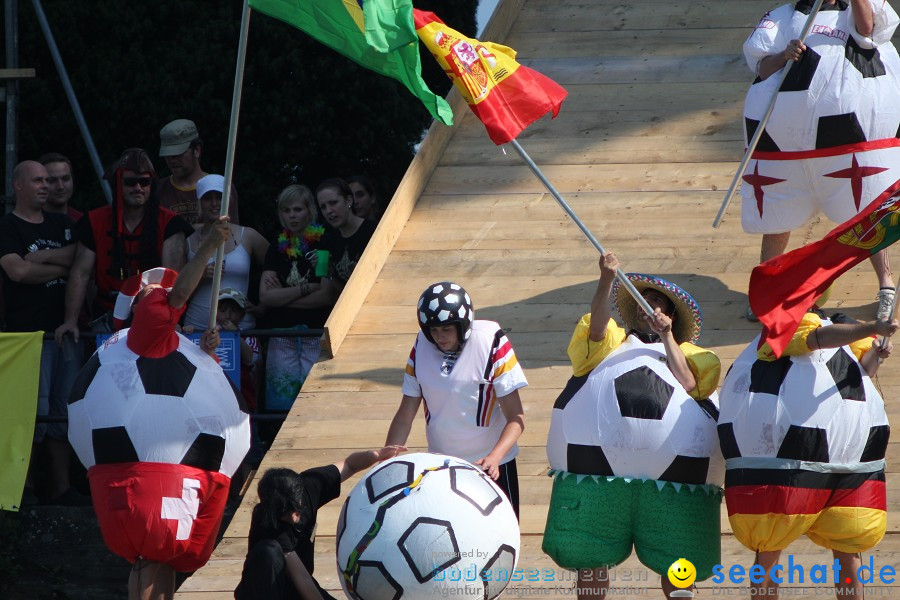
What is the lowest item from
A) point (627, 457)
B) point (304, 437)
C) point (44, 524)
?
point (44, 524)

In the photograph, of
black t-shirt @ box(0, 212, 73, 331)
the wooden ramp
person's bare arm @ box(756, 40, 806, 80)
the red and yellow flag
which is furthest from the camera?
black t-shirt @ box(0, 212, 73, 331)

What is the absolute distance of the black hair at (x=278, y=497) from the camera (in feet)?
17.1

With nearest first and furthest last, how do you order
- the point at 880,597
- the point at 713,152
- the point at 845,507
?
the point at 845,507, the point at 880,597, the point at 713,152

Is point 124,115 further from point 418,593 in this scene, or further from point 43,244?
point 418,593

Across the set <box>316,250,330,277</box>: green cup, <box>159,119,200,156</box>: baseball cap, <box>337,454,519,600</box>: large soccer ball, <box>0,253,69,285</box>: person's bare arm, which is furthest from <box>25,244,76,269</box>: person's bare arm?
<box>337,454,519,600</box>: large soccer ball

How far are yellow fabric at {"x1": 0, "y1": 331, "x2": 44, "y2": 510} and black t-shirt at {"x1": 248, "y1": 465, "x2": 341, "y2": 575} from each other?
2.51m

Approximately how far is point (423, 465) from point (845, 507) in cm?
158

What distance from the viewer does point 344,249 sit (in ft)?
27.7

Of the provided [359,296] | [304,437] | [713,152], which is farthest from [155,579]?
[713,152]

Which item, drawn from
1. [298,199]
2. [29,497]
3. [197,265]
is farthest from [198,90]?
[197,265]

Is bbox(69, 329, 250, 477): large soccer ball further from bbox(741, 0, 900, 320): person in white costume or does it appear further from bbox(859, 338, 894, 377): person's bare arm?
bbox(741, 0, 900, 320): person in white costume

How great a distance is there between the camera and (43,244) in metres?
8.12

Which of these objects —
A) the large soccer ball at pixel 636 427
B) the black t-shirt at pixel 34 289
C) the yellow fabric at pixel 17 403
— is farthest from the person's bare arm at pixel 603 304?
the black t-shirt at pixel 34 289

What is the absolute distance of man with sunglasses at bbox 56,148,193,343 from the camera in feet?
25.7
